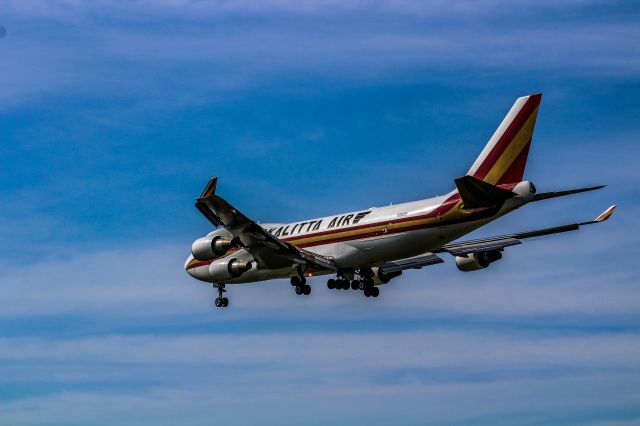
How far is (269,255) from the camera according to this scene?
93062 millimetres

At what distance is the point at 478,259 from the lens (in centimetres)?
9681

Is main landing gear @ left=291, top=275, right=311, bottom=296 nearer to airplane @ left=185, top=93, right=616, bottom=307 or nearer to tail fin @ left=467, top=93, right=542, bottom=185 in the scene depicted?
airplane @ left=185, top=93, right=616, bottom=307

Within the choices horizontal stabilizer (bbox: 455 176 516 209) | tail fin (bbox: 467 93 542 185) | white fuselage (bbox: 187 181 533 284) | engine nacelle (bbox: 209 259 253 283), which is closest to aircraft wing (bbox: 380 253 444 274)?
white fuselage (bbox: 187 181 533 284)

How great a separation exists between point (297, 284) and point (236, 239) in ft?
18.1

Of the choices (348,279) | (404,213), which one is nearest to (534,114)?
(404,213)

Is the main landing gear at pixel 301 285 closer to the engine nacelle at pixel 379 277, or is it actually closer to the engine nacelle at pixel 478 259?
the engine nacelle at pixel 379 277

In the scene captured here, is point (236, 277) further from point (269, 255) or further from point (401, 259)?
point (401, 259)

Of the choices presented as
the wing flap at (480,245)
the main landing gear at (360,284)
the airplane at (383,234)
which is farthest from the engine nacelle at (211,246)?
the wing flap at (480,245)

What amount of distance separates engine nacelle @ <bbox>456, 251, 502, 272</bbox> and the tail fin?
30.2 ft

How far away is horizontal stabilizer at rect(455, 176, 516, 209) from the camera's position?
8362 cm

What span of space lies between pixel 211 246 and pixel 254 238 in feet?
9.06

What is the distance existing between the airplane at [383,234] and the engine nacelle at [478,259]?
0.06 meters

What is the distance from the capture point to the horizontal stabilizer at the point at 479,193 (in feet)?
274

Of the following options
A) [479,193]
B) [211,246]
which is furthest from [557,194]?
[211,246]
